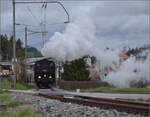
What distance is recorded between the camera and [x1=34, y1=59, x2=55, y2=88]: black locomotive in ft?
134

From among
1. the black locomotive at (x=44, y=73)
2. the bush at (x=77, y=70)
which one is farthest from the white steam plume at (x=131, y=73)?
the black locomotive at (x=44, y=73)

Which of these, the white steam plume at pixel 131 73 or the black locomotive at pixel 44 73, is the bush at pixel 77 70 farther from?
the white steam plume at pixel 131 73

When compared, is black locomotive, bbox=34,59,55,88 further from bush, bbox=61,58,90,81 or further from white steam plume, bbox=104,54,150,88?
white steam plume, bbox=104,54,150,88

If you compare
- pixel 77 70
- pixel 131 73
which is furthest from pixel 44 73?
pixel 131 73

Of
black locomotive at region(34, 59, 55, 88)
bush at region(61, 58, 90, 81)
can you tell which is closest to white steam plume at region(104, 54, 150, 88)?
bush at region(61, 58, 90, 81)

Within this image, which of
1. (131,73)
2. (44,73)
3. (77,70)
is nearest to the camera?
(131,73)

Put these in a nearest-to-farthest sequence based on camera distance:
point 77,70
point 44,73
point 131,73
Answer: point 131,73
point 44,73
point 77,70

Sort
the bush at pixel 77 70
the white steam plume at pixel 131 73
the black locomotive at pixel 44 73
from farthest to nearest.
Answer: the bush at pixel 77 70 < the black locomotive at pixel 44 73 < the white steam plume at pixel 131 73

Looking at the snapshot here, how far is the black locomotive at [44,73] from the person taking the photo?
134ft

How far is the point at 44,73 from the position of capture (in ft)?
134

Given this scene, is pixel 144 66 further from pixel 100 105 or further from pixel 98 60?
pixel 100 105

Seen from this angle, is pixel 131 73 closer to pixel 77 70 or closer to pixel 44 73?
pixel 77 70

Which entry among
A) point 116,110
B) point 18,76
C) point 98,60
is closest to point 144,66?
point 98,60

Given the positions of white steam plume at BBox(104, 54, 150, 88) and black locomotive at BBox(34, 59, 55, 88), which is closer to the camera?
white steam plume at BBox(104, 54, 150, 88)
